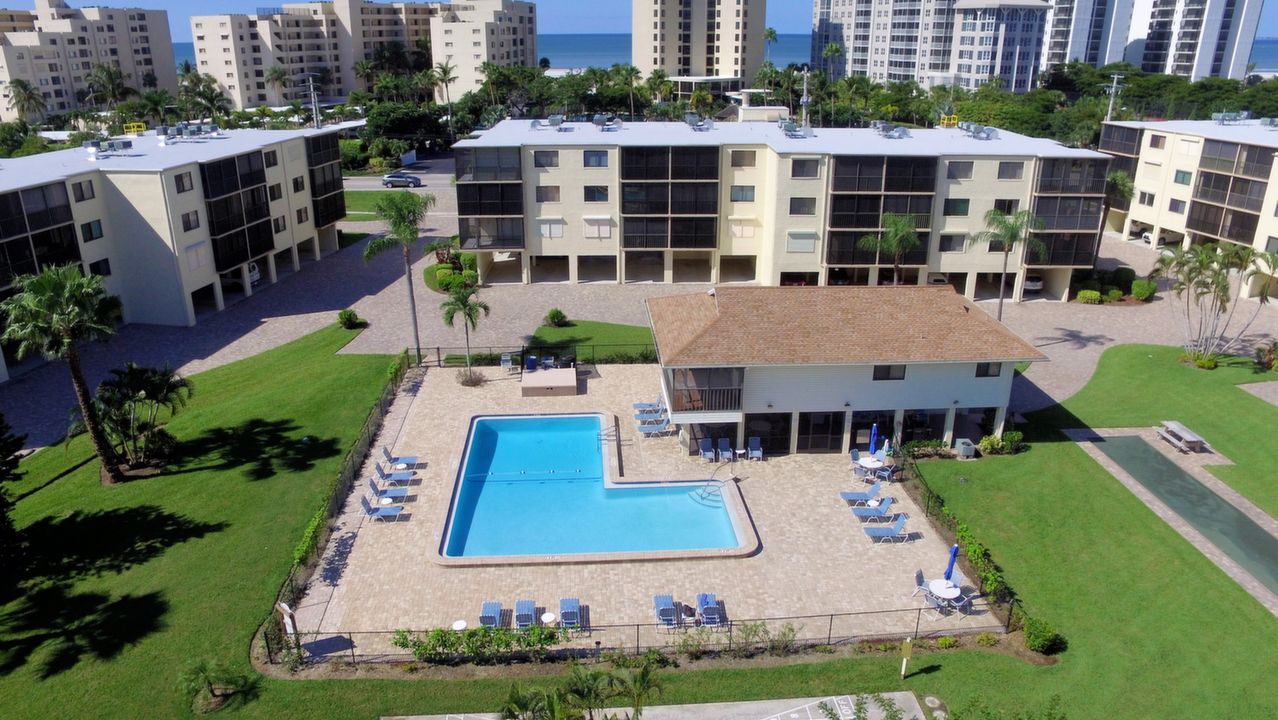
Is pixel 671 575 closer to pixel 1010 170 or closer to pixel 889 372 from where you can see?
pixel 889 372

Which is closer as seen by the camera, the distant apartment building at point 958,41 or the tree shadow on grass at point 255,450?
the tree shadow on grass at point 255,450

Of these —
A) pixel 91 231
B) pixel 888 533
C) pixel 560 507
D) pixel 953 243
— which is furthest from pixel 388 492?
pixel 953 243

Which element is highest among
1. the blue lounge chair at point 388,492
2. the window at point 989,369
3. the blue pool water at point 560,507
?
the window at point 989,369

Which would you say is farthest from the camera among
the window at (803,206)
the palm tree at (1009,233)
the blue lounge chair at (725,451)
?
the window at (803,206)

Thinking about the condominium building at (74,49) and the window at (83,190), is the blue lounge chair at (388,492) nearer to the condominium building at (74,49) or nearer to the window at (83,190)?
the window at (83,190)

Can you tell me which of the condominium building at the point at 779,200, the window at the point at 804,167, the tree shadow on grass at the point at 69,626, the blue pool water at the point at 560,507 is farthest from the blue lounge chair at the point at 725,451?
the window at the point at 804,167

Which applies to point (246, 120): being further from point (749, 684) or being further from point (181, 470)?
point (749, 684)
